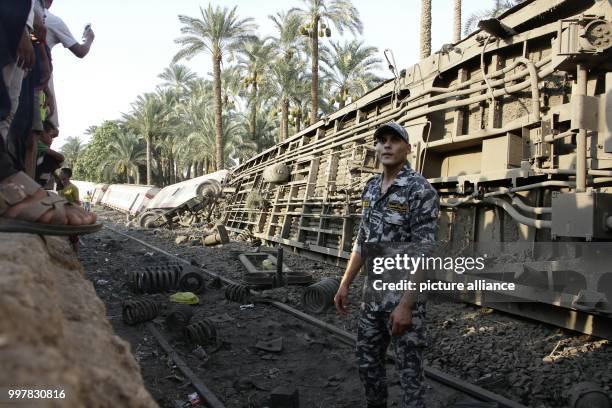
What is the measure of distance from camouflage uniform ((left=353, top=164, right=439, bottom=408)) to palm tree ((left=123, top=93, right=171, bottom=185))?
42.0m

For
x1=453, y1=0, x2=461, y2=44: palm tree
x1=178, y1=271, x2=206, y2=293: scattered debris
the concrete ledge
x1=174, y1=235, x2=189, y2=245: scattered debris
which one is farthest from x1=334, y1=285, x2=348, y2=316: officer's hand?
x1=453, y1=0, x2=461, y2=44: palm tree

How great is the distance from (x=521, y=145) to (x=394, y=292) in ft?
14.7

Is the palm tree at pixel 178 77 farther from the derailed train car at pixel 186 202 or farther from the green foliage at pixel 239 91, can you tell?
the derailed train car at pixel 186 202

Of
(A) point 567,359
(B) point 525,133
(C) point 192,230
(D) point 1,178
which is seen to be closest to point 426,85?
(B) point 525,133

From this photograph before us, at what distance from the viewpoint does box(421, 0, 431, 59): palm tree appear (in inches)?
673

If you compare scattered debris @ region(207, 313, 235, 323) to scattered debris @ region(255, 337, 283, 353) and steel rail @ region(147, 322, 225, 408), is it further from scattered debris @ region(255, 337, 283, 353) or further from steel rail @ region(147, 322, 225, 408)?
scattered debris @ region(255, 337, 283, 353)

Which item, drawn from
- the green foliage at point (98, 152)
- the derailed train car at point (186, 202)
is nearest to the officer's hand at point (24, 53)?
the derailed train car at point (186, 202)

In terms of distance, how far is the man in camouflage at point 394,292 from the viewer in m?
2.70

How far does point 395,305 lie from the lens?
2795mm

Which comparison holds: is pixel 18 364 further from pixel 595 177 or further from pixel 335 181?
pixel 335 181

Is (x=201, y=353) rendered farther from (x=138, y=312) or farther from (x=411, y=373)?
(x=411, y=373)

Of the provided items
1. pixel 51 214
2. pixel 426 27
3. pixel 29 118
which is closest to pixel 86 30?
pixel 29 118

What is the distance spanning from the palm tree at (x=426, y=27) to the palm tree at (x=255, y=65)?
49.8ft

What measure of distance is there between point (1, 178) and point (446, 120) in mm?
7271
